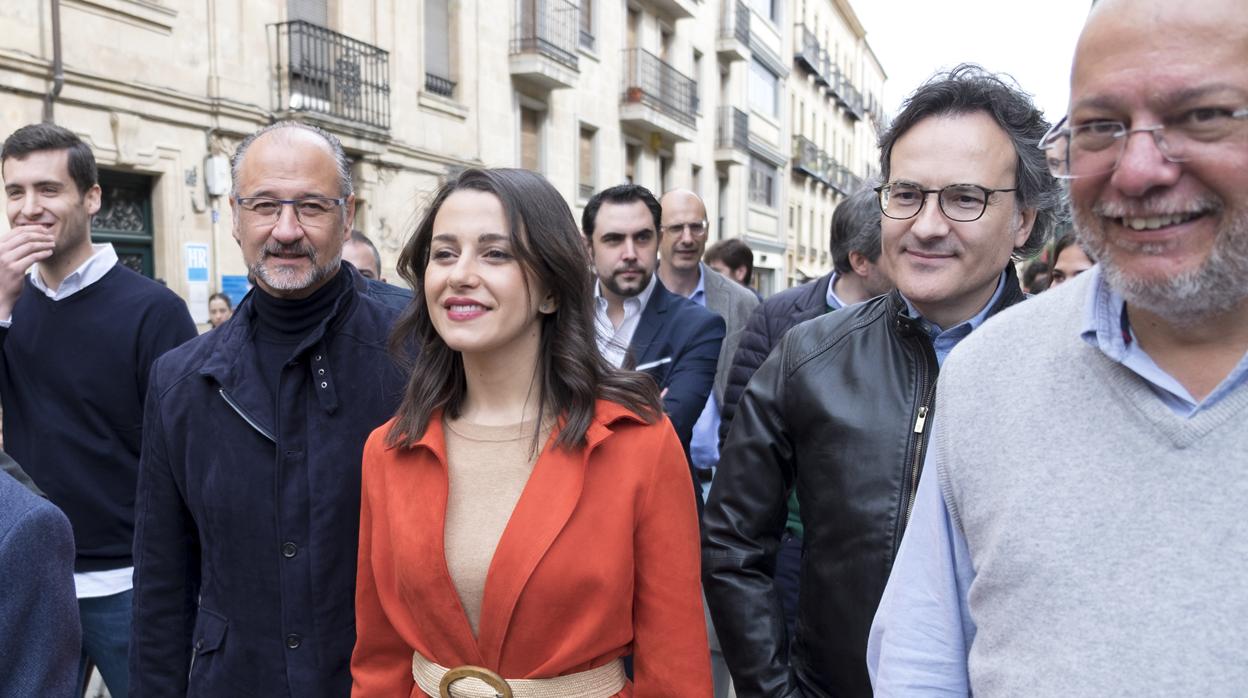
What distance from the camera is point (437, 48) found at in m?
14.3

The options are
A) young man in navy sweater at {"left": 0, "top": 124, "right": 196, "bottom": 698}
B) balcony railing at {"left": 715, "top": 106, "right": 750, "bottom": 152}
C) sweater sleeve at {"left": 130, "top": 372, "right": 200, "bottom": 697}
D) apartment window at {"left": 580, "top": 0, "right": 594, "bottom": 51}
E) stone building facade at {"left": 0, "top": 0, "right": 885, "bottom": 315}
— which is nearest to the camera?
sweater sleeve at {"left": 130, "top": 372, "right": 200, "bottom": 697}

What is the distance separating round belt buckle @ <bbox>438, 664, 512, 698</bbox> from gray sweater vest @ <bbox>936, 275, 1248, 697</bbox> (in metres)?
1.04

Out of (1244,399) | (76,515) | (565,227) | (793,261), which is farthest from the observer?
(793,261)

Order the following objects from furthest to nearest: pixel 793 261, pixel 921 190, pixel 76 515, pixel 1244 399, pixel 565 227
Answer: pixel 793 261 < pixel 76 515 < pixel 565 227 < pixel 921 190 < pixel 1244 399

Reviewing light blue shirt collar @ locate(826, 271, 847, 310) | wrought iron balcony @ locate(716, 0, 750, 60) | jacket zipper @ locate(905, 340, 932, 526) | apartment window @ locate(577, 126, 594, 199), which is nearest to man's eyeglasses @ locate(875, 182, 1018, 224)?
jacket zipper @ locate(905, 340, 932, 526)

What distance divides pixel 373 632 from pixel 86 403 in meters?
1.75

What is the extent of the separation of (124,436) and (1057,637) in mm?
3155

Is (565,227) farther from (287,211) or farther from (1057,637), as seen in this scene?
(1057,637)

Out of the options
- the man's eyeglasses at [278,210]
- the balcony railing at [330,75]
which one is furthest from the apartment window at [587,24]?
the man's eyeglasses at [278,210]

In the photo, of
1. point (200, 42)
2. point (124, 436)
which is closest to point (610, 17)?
point (200, 42)

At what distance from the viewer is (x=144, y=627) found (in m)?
2.43

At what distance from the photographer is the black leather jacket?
1.92 metres

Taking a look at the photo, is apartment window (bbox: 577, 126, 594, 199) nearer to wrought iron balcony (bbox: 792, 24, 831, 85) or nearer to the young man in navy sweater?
the young man in navy sweater

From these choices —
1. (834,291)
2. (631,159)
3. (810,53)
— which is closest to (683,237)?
(834,291)
